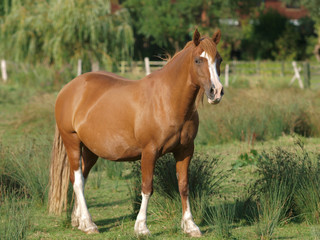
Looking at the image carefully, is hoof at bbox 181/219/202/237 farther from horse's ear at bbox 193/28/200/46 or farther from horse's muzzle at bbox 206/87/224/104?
horse's ear at bbox 193/28/200/46

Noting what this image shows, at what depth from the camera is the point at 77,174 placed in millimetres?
5820

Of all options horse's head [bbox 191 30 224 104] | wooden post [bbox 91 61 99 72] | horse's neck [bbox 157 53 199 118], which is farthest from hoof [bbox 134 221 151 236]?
wooden post [bbox 91 61 99 72]

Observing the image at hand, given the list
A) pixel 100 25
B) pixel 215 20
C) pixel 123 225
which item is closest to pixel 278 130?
pixel 123 225

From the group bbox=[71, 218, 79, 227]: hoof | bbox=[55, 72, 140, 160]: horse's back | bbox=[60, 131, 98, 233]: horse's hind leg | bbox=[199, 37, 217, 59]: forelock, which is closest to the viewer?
bbox=[199, 37, 217, 59]: forelock

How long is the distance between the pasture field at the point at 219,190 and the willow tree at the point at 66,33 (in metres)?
11.7

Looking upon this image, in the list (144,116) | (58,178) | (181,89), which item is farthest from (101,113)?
(58,178)

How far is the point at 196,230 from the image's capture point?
517 centimetres

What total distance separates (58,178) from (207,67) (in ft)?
8.17

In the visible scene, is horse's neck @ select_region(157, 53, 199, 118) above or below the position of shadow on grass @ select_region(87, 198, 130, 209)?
above

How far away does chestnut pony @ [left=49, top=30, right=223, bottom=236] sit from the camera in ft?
16.2

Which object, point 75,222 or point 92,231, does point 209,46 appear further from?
point 75,222

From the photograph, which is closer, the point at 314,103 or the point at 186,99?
the point at 186,99

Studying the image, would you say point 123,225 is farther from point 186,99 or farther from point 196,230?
point 186,99

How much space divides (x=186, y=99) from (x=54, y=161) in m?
2.02
